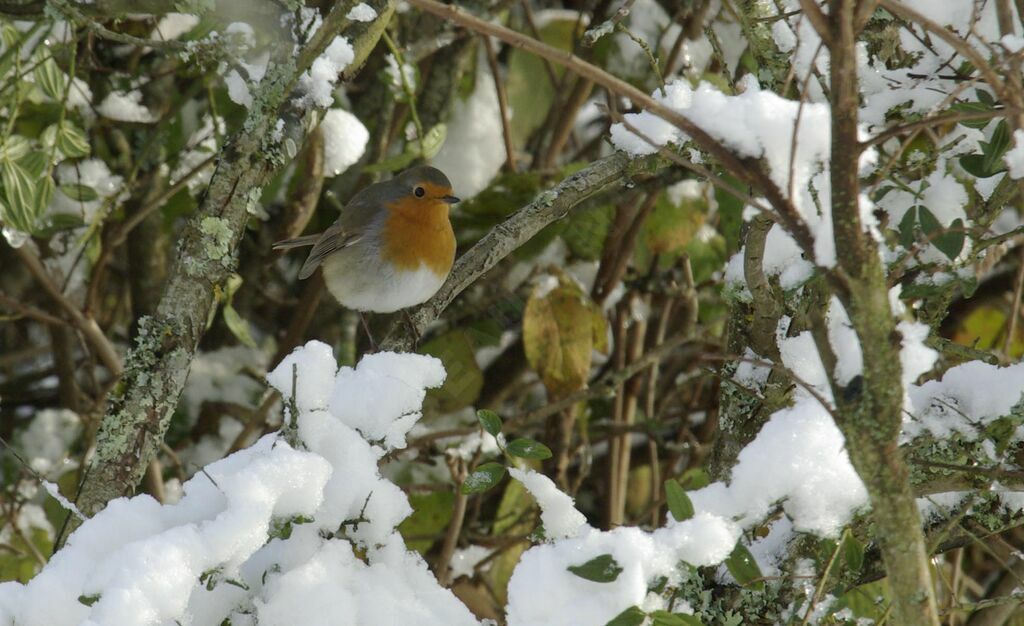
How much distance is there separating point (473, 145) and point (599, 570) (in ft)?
9.19

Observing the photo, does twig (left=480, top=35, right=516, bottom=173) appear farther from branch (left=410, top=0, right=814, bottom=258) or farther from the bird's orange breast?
branch (left=410, top=0, right=814, bottom=258)

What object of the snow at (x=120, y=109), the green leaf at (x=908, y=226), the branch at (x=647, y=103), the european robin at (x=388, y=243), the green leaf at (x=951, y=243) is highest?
the branch at (x=647, y=103)

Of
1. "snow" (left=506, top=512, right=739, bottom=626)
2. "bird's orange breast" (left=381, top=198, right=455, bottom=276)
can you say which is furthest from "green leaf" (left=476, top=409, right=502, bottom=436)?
"bird's orange breast" (left=381, top=198, right=455, bottom=276)

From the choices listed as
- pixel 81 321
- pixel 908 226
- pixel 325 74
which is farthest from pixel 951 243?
pixel 81 321

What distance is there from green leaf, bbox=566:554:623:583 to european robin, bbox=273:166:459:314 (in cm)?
186

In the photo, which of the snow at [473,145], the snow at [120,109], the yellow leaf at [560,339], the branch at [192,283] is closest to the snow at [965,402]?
the branch at [192,283]

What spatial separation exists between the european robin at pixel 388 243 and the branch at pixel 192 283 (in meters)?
1.05

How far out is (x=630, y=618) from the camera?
41.8 inches

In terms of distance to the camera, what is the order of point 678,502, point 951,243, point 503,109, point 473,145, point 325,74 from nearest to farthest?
1. point 678,502
2. point 951,243
3. point 325,74
4. point 503,109
5. point 473,145

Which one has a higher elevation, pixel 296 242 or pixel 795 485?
pixel 795 485

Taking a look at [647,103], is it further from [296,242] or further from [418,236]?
[296,242]

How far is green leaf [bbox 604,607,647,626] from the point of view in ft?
3.47

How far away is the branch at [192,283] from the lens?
71.7 inches

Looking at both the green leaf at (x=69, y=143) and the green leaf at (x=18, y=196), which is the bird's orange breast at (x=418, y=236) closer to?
the green leaf at (x=69, y=143)
